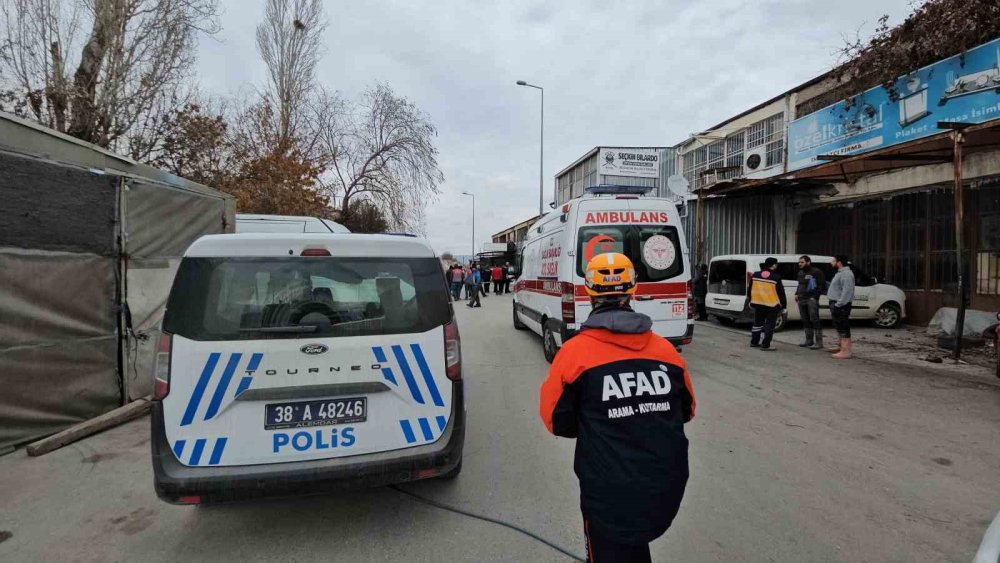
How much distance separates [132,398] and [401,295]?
4303mm

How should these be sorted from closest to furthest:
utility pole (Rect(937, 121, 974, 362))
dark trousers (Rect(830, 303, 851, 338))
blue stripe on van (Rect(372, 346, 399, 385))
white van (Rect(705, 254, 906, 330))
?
blue stripe on van (Rect(372, 346, 399, 385)) → utility pole (Rect(937, 121, 974, 362)) → dark trousers (Rect(830, 303, 851, 338)) → white van (Rect(705, 254, 906, 330))

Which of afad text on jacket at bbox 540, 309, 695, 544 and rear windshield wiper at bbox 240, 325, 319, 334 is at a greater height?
rear windshield wiper at bbox 240, 325, 319, 334

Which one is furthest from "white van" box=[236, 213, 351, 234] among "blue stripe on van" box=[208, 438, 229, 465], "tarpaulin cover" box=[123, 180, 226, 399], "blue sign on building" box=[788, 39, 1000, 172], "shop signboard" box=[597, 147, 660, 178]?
"shop signboard" box=[597, 147, 660, 178]

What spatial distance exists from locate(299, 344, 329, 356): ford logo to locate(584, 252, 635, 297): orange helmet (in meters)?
1.61

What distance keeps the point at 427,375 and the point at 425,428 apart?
0.32 metres

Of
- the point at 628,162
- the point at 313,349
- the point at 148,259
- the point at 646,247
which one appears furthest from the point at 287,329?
the point at 628,162

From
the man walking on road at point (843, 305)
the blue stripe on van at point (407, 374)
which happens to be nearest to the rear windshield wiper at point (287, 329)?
the blue stripe on van at point (407, 374)

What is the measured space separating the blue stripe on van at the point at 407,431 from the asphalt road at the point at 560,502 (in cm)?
58

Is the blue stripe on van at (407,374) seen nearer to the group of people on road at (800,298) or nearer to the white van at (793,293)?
the group of people on road at (800,298)

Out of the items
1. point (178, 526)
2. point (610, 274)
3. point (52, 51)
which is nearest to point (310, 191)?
point (52, 51)

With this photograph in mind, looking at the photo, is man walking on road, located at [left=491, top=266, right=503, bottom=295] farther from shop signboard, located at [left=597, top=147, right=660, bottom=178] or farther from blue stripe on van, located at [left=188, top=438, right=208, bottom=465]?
blue stripe on van, located at [left=188, top=438, right=208, bottom=465]

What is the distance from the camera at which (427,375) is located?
2.91 metres

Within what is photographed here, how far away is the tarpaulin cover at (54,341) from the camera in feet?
13.6

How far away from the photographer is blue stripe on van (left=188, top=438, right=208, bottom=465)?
2592 millimetres
